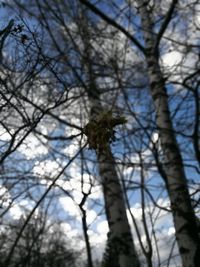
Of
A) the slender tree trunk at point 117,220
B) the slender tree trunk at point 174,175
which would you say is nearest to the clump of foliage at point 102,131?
the slender tree trunk at point 174,175

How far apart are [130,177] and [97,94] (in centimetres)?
167

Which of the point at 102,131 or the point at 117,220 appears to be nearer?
the point at 102,131

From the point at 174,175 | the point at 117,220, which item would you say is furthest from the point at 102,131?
the point at 117,220

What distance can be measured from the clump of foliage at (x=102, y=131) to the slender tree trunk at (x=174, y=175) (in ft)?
5.02

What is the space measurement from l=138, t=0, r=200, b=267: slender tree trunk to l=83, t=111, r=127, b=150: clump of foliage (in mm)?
1530

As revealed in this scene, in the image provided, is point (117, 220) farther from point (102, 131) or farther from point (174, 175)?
point (102, 131)

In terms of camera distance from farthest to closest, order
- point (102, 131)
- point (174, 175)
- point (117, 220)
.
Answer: point (117, 220), point (174, 175), point (102, 131)

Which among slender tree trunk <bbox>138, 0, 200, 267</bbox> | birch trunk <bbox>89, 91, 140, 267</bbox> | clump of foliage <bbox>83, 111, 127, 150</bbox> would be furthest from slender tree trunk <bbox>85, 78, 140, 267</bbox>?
clump of foliage <bbox>83, 111, 127, 150</bbox>

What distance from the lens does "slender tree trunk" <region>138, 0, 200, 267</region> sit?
3594 mm

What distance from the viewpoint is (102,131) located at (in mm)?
1539

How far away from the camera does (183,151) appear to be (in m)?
5.27

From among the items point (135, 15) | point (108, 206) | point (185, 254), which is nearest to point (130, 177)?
point (108, 206)

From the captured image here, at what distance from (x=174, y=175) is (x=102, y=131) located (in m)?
2.64

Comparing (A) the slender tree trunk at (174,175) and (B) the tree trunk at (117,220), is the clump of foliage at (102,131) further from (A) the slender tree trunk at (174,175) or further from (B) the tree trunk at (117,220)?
(B) the tree trunk at (117,220)
